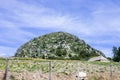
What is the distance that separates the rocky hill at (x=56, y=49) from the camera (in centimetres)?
10794

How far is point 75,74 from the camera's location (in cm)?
3166

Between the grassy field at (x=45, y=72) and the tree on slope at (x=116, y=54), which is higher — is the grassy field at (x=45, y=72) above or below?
below

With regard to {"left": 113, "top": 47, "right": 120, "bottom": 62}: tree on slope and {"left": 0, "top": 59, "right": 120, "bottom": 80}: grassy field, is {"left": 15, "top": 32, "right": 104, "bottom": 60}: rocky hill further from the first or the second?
{"left": 0, "top": 59, "right": 120, "bottom": 80}: grassy field

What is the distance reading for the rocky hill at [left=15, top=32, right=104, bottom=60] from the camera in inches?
4250

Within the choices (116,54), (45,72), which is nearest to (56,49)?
(116,54)

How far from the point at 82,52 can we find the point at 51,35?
2417cm

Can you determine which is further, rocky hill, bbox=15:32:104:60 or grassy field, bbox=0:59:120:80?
rocky hill, bbox=15:32:104:60

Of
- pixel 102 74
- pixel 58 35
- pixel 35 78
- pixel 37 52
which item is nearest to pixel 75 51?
pixel 37 52

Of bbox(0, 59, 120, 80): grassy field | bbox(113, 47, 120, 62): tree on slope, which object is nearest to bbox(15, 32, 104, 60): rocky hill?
bbox(113, 47, 120, 62): tree on slope

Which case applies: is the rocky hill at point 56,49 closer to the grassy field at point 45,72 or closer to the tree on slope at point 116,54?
the tree on slope at point 116,54

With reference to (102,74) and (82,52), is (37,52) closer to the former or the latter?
(82,52)

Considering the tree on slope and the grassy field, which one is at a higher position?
the tree on slope

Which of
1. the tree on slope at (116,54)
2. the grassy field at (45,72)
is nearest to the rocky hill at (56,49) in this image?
the tree on slope at (116,54)

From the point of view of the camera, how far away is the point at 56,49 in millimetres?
114125
